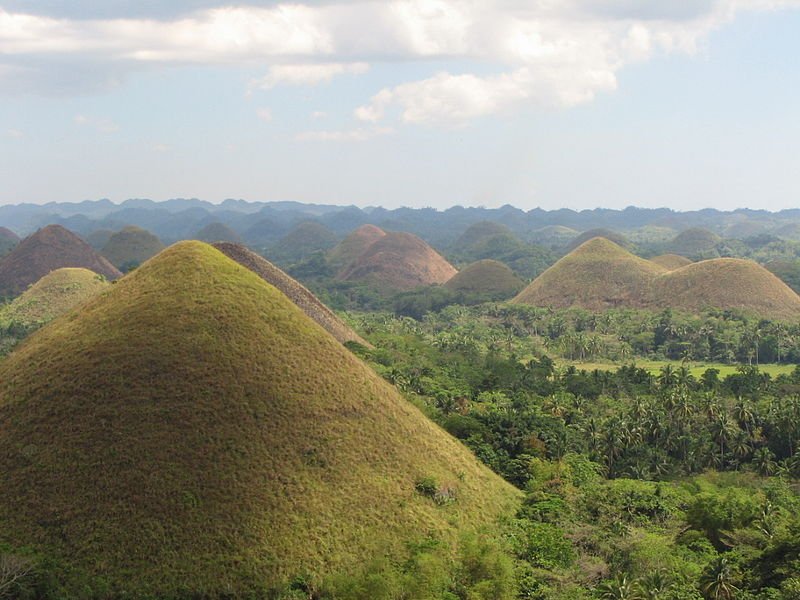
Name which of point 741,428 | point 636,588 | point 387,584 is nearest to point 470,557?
point 387,584

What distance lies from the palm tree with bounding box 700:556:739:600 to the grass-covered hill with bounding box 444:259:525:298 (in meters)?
132

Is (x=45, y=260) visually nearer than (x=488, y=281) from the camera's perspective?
Yes

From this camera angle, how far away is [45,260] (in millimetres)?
159250

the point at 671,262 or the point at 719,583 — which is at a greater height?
the point at 671,262

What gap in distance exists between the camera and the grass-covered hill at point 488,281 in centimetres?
16725

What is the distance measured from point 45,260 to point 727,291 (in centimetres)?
13951

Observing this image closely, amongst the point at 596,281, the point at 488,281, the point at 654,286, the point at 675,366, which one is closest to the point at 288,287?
the point at 675,366

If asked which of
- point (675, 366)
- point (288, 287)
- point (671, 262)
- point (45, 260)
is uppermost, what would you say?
point (288, 287)

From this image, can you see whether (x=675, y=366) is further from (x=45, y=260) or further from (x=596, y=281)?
(x=45, y=260)

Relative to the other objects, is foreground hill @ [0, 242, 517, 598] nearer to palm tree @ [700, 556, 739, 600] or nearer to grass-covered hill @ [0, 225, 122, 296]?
palm tree @ [700, 556, 739, 600]

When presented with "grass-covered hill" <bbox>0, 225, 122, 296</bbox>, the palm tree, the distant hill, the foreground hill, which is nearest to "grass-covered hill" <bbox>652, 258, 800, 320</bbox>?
the distant hill

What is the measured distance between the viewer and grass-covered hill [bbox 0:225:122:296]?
15325 centimetres

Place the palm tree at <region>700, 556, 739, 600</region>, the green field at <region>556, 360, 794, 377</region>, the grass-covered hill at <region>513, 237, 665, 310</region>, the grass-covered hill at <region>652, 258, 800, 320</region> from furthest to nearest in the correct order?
the grass-covered hill at <region>513, 237, 665, 310</region> → the grass-covered hill at <region>652, 258, 800, 320</region> → the green field at <region>556, 360, 794, 377</region> → the palm tree at <region>700, 556, 739, 600</region>

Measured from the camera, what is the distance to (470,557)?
115 ft
